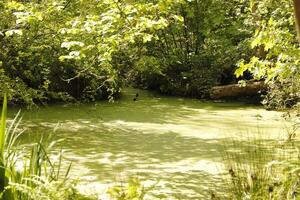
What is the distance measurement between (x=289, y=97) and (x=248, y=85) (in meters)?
1.63

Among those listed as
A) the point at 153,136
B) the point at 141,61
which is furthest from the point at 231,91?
the point at 153,136

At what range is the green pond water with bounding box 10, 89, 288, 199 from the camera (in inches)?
141

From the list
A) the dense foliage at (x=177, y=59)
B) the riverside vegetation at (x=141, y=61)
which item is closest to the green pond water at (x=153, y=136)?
the riverside vegetation at (x=141, y=61)

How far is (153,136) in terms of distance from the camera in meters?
5.23

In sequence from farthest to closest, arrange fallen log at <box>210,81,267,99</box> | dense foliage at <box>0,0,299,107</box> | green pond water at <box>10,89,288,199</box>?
fallen log at <box>210,81,267,99</box>, dense foliage at <box>0,0,299,107</box>, green pond water at <box>10,89,288,199</box>

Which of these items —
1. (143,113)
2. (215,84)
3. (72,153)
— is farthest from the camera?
(215,84)

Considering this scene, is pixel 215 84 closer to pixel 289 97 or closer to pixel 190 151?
pixel 289 97

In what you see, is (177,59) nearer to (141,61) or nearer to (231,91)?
(231,91)

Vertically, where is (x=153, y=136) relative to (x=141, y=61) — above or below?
below

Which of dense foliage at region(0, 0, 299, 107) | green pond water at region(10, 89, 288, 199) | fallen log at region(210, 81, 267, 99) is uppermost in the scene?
dense foliage at region(0, 0, 299, 107)

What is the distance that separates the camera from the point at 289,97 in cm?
633

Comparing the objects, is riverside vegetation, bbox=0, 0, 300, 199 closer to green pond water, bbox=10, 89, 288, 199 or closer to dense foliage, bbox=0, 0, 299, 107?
dense foliage, bbox=0, 0, 299, 107

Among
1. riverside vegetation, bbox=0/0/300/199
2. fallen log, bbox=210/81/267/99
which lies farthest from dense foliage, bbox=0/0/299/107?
fallen log, bbox=210/81/267/99

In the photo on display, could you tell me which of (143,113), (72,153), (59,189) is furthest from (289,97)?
(59,189)
